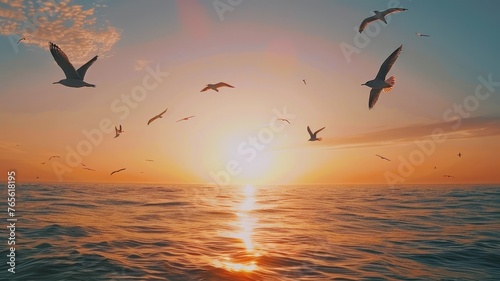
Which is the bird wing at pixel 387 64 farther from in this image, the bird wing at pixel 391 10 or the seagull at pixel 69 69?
the seagull at pixel 69 69

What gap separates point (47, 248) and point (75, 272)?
158 inches

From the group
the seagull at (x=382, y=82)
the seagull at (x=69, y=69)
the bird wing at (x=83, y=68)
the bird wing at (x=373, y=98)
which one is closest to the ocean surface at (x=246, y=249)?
the seagull at (x=69, y=69)

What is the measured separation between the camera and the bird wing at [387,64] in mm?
14475

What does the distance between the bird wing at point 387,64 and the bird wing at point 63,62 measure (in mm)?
11869

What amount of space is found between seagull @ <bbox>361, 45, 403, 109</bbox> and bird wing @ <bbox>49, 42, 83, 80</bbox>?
1156 cm

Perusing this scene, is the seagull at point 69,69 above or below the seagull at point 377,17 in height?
below

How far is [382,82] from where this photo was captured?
15.4 m

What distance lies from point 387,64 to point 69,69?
482 inches

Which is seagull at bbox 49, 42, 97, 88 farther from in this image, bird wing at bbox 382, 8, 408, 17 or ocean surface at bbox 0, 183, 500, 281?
bird wing at bbox 382, 8, 408, 17

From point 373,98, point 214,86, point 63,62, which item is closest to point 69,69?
point 63,62

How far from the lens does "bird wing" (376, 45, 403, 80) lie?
14.5 meters

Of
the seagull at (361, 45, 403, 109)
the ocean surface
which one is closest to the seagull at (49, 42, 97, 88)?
the ocean surface

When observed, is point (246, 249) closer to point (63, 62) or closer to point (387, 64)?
point (387, 64)

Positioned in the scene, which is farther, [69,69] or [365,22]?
[365,22]
